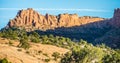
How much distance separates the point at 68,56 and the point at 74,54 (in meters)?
2.13

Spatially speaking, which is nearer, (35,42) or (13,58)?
(13,58)

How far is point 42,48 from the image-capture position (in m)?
128

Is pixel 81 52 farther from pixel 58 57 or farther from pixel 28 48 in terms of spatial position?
pixel 28 48

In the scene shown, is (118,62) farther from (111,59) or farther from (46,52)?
(46,52)

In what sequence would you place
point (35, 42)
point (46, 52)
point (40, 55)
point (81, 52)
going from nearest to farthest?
point (81, 52)
point (40, 55)
point (46, 52)
point (35, 42)

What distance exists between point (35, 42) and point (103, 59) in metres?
49.9

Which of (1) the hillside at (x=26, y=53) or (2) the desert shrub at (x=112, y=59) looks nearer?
(1) the hillside at (x=26, y=53)

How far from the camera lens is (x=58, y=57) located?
111875 mm

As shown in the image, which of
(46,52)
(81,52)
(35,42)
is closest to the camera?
(81,52)

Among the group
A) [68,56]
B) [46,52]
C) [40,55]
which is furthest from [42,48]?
[68,56]

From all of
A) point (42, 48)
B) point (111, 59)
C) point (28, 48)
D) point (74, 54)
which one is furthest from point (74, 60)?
point (42, 48)

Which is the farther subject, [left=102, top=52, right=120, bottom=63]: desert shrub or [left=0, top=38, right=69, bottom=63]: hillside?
[left=102, top=52, right=120, bottom=63]: desert shrub

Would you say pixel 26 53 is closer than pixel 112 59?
No

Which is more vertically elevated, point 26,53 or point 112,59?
point 112,59
